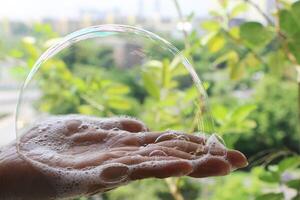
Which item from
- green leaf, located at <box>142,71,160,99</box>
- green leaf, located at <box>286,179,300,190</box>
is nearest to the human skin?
green leaf, located at <box>142,71,160,99</box>

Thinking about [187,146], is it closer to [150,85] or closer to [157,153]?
[157,153]

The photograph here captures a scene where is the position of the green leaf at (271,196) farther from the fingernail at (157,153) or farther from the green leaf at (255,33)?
the fingernail at (157,153)

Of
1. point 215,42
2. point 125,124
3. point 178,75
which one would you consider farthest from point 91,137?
point 215,42

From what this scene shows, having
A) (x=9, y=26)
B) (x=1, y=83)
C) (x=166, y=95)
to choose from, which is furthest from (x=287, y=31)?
(x=9, y=26)

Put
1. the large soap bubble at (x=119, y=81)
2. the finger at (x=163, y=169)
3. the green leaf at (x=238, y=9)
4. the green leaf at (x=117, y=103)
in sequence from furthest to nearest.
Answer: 1. the green leaf at (x=238, y=9)
2. the green leaf at (x=117, y=103)
3. the large soap bubble at (x=119, y=81)
4. the finger at (x=163, y=169)

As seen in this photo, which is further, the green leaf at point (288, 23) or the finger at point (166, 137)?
the green leaf at point (288, 23)

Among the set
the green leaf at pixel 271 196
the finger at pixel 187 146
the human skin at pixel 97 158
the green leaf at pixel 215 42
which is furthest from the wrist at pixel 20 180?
the green leaf at pixel 215 42

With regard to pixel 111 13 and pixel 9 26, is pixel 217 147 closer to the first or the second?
pixel 111 13
